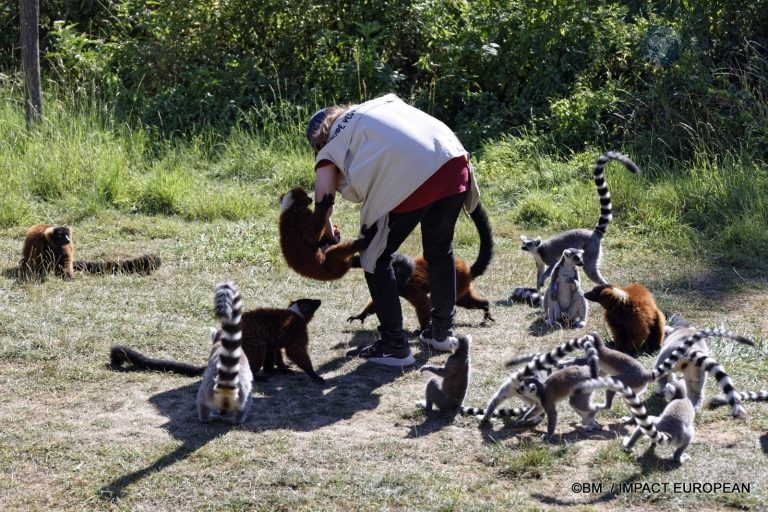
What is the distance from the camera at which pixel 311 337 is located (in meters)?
7.46

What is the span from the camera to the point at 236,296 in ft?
17.9

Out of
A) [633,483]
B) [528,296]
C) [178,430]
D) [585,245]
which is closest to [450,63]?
[585,245]

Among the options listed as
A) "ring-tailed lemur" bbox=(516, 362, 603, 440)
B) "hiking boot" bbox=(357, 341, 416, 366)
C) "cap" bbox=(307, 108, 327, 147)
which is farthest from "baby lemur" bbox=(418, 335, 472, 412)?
"cap" bbox=(307, 108, 327, 147)

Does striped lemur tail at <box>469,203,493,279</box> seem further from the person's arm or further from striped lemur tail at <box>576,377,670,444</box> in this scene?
striped lemur tail at <box>576,377,670,444</box>

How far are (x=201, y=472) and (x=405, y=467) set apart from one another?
3.57 ft

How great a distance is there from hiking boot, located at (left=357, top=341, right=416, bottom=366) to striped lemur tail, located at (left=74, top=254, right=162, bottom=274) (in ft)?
8.92

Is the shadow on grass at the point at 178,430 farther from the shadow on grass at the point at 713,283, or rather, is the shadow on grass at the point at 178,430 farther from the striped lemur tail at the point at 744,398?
the shadow on grass at the point at 713,283

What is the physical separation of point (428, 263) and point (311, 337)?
1.25 metres

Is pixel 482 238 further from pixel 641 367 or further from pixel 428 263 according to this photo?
pixel 641 367

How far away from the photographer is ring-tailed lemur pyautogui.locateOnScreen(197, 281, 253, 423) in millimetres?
5426

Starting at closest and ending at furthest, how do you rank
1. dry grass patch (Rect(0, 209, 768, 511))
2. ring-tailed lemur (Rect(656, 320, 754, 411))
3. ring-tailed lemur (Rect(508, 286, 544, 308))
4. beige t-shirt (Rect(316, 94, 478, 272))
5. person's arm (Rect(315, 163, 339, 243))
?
dry grass patch (Rect(0, 209, 768, 511)) < ring-tailed lemur (Rect(656, 320, 754, 411)) < beige t-shirt (Rect(316, 94, 478, 272)) < person's arm (Rect(315, 163, 339, 243)) < ring-tailed lemur (Rect(508, 286, 544, 308))

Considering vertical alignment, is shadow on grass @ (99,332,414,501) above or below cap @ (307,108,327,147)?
below

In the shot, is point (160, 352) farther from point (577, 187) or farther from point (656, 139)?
point (656, 139)

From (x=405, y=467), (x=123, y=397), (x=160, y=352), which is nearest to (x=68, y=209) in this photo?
(x=160, y=352)
